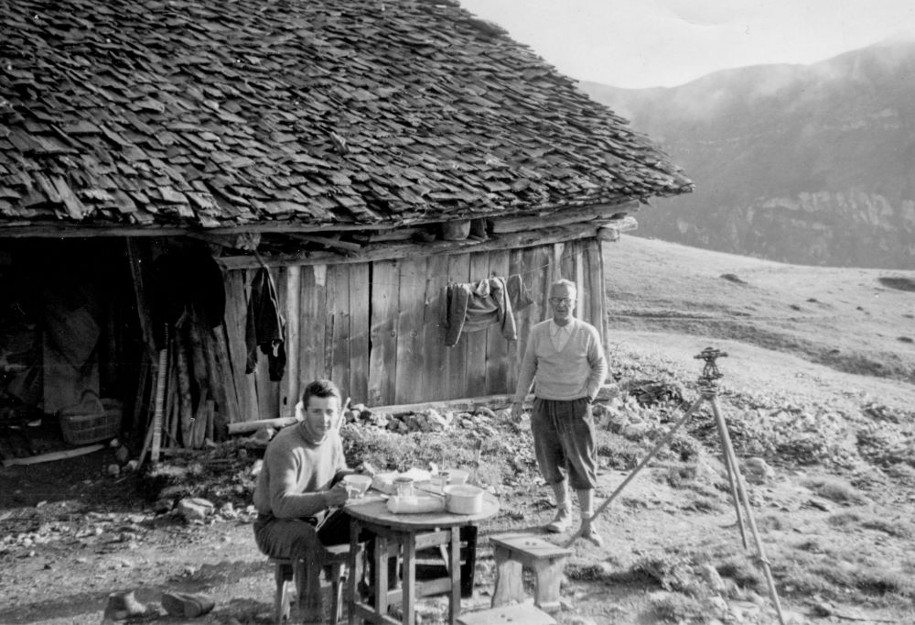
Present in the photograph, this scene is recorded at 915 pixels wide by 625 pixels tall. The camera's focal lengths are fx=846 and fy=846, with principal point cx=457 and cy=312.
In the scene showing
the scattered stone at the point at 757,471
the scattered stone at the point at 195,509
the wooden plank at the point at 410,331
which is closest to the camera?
the scattered stone at the point at 195,509

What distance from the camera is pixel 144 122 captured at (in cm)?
795

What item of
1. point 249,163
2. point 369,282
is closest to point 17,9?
point 249,163

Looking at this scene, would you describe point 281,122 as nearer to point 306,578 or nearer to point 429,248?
point 429,248

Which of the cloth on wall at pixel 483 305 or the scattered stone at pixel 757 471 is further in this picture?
the cloth on wall at pixel 483 305

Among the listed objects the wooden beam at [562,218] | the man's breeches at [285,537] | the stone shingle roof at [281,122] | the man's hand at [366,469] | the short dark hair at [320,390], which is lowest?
the man's hand at [366,469]

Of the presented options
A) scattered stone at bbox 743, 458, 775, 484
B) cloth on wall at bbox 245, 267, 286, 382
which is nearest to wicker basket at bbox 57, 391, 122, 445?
cloth on wall at bbox 245, 267, 286, 382

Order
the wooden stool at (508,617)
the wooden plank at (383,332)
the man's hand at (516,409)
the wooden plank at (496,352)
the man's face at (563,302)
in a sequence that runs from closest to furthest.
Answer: the wooden stool at (508,617)
the man's face at (563,302)
the man's hand at (516,409)
the wooden plank at (383,332)
the wooden plank at (496,352)

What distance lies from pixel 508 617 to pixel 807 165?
182ft

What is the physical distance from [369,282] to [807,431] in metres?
5.72

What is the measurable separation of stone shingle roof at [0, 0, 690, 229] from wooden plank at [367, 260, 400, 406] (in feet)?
3.29

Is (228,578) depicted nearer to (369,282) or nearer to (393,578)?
(393,578)

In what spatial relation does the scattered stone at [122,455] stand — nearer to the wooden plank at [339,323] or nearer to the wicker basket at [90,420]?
the wicker basket at [90,420]

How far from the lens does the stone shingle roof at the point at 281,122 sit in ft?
23.5

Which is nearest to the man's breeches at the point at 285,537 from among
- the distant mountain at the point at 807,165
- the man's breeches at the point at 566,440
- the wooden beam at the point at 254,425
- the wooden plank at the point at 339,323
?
the man's breeches at the point at 566,440
